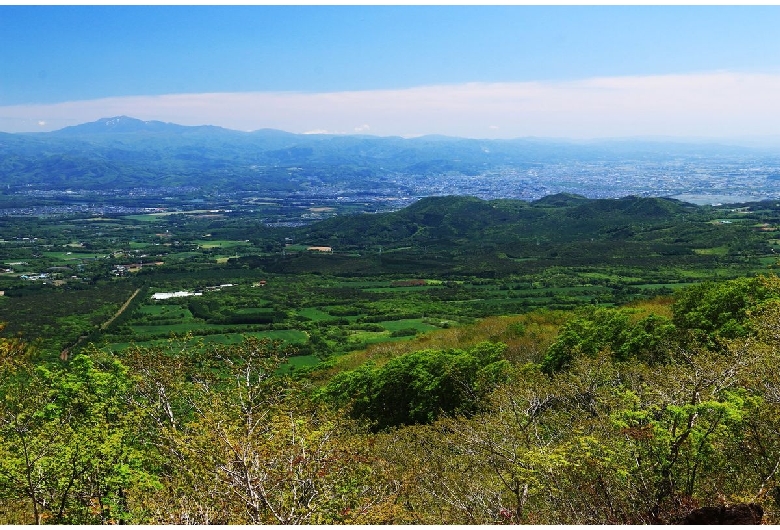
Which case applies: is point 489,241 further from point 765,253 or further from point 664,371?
point 664,371

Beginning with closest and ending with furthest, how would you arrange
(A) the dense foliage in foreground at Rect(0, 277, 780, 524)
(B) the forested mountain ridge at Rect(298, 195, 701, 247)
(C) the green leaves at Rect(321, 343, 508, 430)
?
(A) the dense foliage in foreground at Rect(0, 277, 780, 524)
(C) the green leaves at Rect(321, 343, 508, 430)
(B) the forested mountain ridge at Rect(298, 195, 701, 247)

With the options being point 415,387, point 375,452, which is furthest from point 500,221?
point 375,452

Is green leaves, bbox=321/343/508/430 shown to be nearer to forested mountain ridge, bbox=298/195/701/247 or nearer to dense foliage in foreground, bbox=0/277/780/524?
dense foliage in foreground, bbox=0/277/780/524

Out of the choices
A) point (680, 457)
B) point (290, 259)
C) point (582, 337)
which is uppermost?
point (680, 457)

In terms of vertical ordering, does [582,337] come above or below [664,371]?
below

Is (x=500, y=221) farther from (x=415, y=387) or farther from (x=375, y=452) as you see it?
(x=375, y=452)

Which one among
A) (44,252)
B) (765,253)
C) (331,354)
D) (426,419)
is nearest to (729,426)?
(426,419)

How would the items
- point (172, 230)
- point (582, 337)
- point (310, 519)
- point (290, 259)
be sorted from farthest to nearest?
point (172, 230) → point (290, 259) → point (582, 337) → point (310, 519)

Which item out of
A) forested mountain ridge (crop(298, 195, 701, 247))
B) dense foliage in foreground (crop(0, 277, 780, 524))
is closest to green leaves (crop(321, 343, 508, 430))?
dense foliage in foreground (crop(0, 277, 780, 524))
